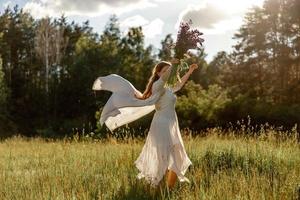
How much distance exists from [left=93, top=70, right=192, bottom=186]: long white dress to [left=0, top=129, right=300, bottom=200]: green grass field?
26cm

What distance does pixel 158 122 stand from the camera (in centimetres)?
695

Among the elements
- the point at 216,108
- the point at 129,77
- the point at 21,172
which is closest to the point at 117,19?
the point at 129,77

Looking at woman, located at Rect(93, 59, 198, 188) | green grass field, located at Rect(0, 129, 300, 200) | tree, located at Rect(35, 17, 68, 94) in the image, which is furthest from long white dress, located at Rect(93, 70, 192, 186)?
tree, located at Rect(35, 17, 68, 94)

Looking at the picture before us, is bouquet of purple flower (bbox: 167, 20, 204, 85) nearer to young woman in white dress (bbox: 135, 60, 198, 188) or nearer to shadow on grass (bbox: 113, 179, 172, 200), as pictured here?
young woman in white dress (bbox: 135, 60, 198, 188)

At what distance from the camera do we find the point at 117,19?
4416cm

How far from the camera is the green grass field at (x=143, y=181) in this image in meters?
6.21

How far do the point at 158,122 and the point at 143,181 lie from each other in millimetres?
925

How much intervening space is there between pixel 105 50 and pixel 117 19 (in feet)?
22.0

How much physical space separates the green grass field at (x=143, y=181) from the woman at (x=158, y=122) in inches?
9.9

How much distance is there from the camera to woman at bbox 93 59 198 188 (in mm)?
6859

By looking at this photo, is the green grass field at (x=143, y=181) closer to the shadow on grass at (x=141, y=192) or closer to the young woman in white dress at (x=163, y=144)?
the shadow on grass at (x=141, y=192)

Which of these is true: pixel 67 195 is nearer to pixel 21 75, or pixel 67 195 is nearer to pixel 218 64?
pixel 21 75

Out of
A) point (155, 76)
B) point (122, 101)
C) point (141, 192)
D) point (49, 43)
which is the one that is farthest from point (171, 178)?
point (49, 43)

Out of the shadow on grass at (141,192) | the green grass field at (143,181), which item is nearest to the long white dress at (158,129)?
the shadow on grass at (141,192)
